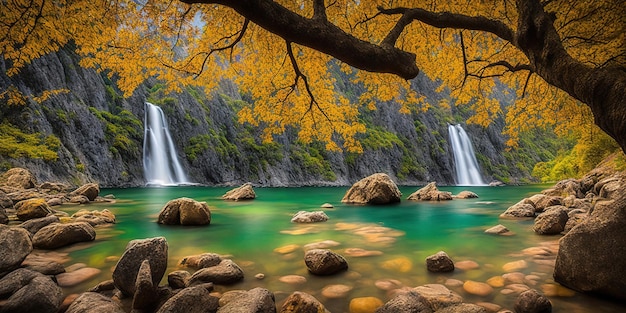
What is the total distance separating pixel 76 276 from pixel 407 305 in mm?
4983

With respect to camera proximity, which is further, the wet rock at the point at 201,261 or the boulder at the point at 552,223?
the boulder at the point at 552,223

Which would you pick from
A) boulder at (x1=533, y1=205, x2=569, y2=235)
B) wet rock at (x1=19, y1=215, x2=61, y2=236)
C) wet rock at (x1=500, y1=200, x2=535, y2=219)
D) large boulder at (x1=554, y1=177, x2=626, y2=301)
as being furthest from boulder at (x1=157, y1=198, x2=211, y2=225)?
wet rock at (x1=500, y1=200, x2=535, y2=219)

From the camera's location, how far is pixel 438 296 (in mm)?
4055

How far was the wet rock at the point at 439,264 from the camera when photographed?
5.27 m

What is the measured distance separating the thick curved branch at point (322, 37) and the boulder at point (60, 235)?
5.98 meters

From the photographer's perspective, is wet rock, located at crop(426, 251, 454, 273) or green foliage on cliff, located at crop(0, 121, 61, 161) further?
green foliage on cliff, located at crop(0, 121, 61, 161)

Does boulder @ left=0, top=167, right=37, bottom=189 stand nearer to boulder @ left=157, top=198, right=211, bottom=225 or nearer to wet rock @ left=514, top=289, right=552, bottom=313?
boulder @ left=157, top=198, right=211, bottom=225

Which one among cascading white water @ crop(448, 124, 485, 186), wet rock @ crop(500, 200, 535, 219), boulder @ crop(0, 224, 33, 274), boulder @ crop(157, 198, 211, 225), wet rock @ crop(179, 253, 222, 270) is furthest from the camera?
cascading white water @ crop(448, 124, 485, 186)

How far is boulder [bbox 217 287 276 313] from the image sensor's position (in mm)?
Answer: 3445

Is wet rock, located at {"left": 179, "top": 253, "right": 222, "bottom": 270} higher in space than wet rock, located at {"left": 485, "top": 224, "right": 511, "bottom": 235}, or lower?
lower

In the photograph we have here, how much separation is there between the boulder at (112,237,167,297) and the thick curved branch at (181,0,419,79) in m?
Result: 3.35

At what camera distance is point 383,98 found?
9.63 m

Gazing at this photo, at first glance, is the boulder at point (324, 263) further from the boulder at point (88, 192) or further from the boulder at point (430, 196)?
the boulder at point (88, 192)

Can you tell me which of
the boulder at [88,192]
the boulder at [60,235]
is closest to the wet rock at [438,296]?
the boulder at [60,235]
